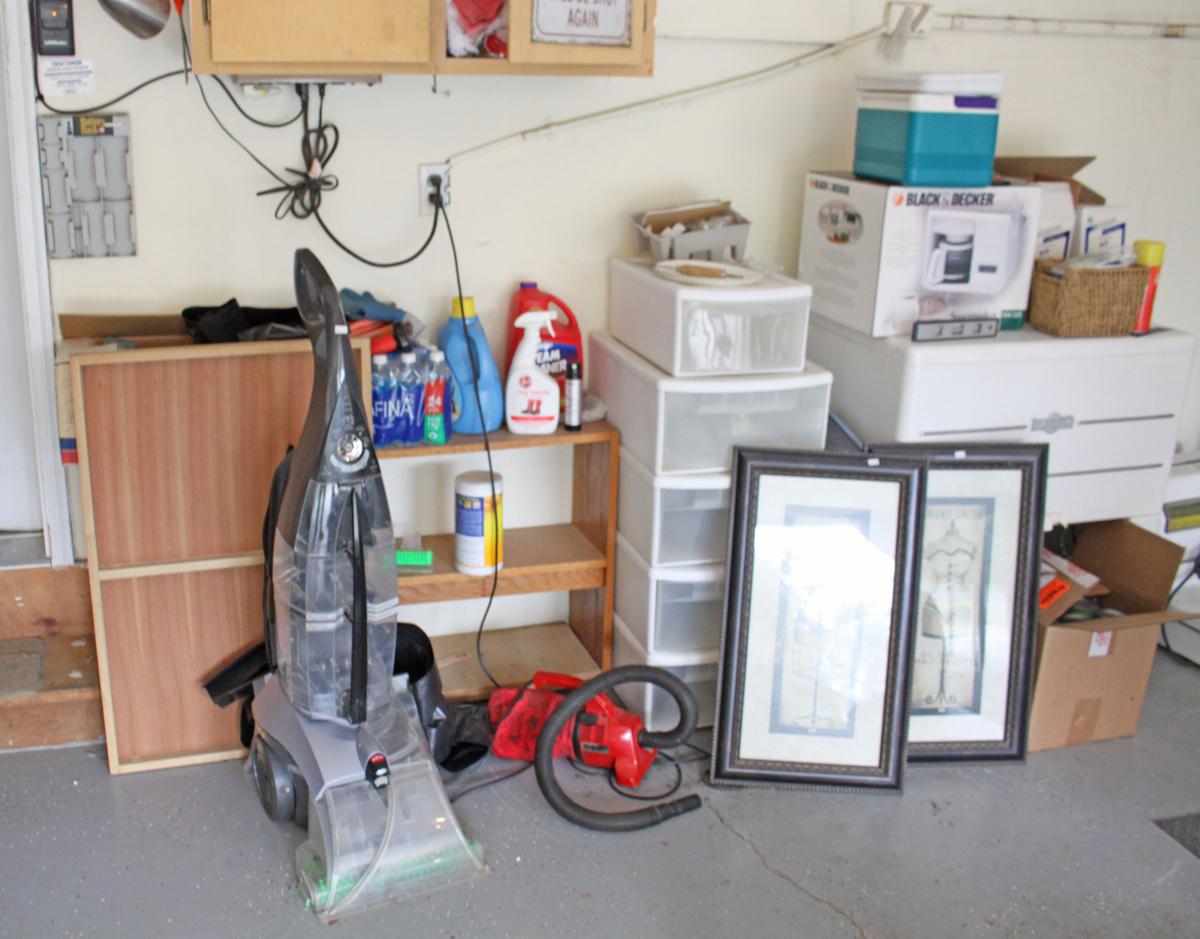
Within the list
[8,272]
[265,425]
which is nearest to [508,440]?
[265,425]

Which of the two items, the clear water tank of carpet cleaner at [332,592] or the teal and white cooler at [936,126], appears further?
the teal and white cooler at [936,126]

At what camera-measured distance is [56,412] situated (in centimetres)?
272

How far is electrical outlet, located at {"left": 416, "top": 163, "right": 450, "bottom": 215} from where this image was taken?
9.20 feet

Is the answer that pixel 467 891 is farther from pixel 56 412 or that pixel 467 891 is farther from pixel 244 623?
pixel 56 412

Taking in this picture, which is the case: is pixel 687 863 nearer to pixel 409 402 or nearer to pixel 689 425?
pixel 689 425

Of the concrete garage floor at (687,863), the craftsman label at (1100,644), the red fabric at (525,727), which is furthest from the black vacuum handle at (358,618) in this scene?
the craftsman label at (1100,644)

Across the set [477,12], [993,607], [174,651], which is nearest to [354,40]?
[477,12]

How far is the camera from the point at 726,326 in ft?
8.74

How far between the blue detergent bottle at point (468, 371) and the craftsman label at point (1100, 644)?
149 centimetres

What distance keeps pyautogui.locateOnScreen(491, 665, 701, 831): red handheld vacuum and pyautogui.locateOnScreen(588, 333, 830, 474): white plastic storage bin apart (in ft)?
1.61

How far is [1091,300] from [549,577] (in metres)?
1.45

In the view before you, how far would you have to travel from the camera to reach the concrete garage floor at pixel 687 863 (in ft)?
7.41

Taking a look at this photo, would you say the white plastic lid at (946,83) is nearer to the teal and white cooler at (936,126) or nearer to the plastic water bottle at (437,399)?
the teal and white cooler at (936,126)

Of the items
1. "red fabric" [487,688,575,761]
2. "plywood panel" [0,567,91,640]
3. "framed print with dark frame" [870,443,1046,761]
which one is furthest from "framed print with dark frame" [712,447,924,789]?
"plywood panel" [0,567,91,640]
